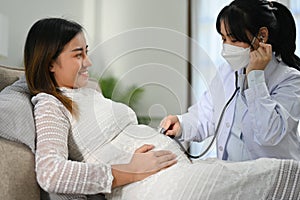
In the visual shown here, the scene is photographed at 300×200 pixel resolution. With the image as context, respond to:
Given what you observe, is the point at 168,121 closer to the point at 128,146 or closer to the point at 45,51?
the point at 128,146

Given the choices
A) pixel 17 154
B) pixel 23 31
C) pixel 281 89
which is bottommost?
pixel 23 31

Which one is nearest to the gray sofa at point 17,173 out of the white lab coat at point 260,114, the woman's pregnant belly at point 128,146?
the woman's pregnant belly at point 128,146

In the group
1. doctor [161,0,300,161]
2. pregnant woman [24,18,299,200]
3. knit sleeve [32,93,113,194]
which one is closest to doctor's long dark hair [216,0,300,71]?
doctor [161,0,300,161]

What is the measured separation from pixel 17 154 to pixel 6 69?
49 centimetres

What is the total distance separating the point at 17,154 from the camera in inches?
48.8

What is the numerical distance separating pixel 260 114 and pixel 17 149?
75cm

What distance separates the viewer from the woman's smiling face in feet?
4.91

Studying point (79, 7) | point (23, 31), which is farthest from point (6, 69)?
point (79, 7)

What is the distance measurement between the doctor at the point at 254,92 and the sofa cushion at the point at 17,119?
0.44 meters

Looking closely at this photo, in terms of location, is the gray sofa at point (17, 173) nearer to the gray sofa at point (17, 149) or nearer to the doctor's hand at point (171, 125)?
the gray sofa at point (17, 149)

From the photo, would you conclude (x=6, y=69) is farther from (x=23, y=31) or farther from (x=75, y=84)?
(x=23, y=31)

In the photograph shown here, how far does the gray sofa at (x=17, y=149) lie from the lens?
1.19m

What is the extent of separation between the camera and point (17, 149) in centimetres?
125

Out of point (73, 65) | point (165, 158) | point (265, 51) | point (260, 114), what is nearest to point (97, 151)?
point (165, 158)
